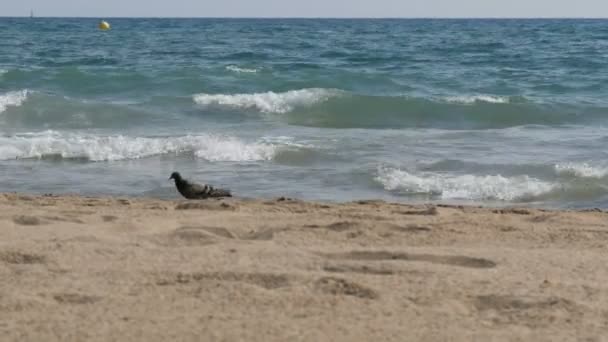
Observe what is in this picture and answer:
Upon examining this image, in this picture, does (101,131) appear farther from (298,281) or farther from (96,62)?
(96,62)

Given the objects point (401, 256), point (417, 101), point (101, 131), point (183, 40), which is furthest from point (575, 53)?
point (401, 256)

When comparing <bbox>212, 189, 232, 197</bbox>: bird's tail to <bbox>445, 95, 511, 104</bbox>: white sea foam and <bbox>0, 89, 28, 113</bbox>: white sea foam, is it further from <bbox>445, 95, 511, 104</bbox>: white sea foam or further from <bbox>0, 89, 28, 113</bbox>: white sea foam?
<bbox>445, 95, 511, 104</bbox>: white sea foam

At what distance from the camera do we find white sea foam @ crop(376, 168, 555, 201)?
830 cm

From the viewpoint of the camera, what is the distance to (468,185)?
851cm

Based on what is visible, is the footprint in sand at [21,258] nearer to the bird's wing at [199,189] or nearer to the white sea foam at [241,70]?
the bird's wing at [199,189]

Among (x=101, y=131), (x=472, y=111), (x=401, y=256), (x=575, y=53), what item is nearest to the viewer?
(x=401, y=256)

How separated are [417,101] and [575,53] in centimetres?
1150

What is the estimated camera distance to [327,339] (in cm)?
374

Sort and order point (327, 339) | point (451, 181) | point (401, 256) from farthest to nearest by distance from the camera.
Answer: point (451, 181) → point (401, 256) → point (327, 339)

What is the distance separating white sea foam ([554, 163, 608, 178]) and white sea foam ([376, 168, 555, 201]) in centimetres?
39

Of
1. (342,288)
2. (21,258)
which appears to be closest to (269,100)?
(21,258)

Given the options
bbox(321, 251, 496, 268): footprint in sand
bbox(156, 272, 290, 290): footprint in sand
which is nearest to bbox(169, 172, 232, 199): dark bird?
bbox(321, 251, 496, 268): footprint in sand

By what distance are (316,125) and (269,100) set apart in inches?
83.8

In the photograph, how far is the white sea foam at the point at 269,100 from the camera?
14906mm
